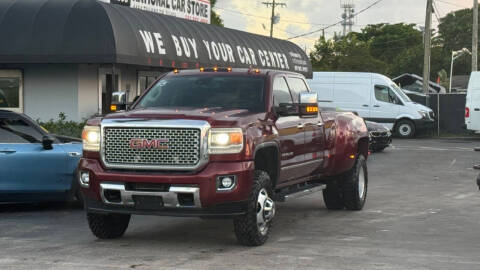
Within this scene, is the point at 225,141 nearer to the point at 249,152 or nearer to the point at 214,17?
the point at 249,152

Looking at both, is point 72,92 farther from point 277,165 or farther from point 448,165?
point 277,165

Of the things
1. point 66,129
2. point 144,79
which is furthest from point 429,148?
point 66,129

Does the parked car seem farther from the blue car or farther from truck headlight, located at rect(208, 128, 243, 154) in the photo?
truck headlight, located at rect(208, 128, 243, 154)

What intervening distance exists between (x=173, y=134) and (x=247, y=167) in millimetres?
861

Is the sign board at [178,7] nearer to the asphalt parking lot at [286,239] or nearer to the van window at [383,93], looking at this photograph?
the van window at [383,93]

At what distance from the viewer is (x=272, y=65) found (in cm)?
3228

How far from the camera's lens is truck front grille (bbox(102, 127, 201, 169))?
30.7ft

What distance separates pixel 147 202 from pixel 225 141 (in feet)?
3.45

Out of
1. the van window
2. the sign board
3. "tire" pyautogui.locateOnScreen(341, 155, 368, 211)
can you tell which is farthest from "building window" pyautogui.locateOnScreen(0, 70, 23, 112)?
the van window

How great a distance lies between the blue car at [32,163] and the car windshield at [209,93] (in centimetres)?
217

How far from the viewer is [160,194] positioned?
9.26 meters

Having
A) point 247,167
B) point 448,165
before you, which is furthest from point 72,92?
point 247,167

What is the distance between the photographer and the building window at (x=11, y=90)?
23469 millimetres

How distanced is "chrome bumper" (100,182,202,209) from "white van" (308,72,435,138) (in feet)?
84.8
